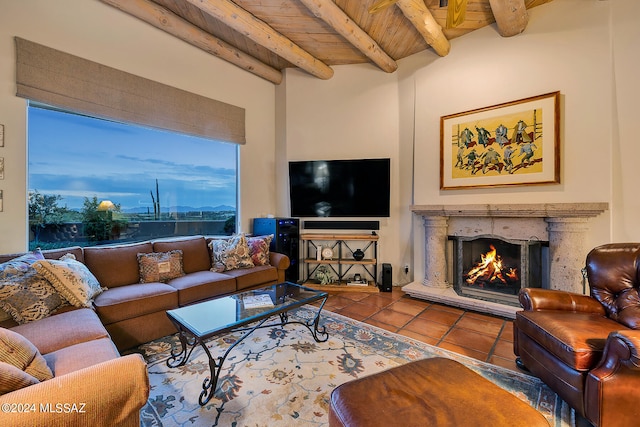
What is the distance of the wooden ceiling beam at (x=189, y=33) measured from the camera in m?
2.90

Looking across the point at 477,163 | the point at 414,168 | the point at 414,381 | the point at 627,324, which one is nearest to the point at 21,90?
the point at 414,381

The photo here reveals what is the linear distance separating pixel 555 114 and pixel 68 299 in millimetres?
4816

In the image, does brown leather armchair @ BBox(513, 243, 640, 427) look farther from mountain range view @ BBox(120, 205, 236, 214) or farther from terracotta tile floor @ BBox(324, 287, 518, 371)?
mountain range view @ BBox(120, 205, 236, 214)

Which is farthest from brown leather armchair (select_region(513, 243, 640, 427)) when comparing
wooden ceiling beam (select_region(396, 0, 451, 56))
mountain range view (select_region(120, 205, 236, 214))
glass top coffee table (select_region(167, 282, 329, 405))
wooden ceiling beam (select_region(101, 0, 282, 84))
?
wooden ceiling beam (select_region(101, 0, 282, 84))

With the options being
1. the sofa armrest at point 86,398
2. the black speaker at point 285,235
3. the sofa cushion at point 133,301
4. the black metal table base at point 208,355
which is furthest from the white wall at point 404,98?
the sofa armrest at point 86,398

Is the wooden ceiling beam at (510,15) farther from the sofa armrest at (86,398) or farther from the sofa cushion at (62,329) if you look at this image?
the sofa cushion at (62,329)

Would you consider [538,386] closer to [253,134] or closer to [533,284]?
[533,284]

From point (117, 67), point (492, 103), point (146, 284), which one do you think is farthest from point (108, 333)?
point (492, 103)

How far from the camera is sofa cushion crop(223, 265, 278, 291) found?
3.05m

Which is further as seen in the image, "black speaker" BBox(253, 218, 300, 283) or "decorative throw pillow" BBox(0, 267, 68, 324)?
"black speaker" BBox(253, 218, 300, 283)

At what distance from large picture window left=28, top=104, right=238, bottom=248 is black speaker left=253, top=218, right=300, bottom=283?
0.56 metres

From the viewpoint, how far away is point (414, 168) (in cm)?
381

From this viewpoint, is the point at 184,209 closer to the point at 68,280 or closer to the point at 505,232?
the point at 68,280

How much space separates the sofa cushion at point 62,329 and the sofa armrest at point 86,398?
80 centimetres
